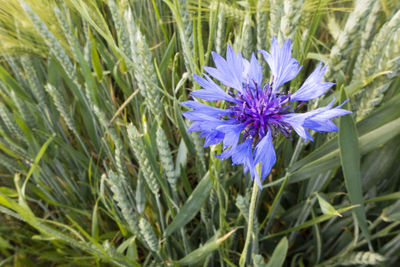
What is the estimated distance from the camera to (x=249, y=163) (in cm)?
26

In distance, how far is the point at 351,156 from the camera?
15.4 inches

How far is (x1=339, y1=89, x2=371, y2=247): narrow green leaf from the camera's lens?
1.19ft

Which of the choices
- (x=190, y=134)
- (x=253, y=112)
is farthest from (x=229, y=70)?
(x=190, y=134)

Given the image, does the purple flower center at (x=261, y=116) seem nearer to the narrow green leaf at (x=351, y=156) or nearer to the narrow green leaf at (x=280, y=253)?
the narrow green leaf at (x=351, y=156)

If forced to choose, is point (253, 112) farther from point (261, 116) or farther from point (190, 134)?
point (190, 134)

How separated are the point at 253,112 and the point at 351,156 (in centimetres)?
18

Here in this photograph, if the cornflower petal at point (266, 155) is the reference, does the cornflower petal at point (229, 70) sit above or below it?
above

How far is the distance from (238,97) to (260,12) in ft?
0.55

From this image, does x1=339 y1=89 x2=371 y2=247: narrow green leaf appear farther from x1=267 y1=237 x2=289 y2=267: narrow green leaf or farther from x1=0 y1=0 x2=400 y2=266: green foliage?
x1=267 y1=237 x2=289 y2=267: narrow green leaf

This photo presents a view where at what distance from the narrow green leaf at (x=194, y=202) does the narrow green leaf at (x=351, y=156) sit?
0.19 metres

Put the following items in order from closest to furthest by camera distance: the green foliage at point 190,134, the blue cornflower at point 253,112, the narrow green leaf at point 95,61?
the blue cornflower at point 253,112 → the green foliage at point 190,134 → the narrow green leaf at point 95,61

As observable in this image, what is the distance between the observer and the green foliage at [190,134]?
362 mm

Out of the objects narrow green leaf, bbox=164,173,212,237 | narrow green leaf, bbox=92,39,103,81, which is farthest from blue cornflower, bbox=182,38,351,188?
narrow green leaf, bbox=92,39,103,81

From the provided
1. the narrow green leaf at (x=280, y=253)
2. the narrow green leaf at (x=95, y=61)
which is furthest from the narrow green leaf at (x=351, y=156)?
the narrow green leaf at (x=95, y=61)
